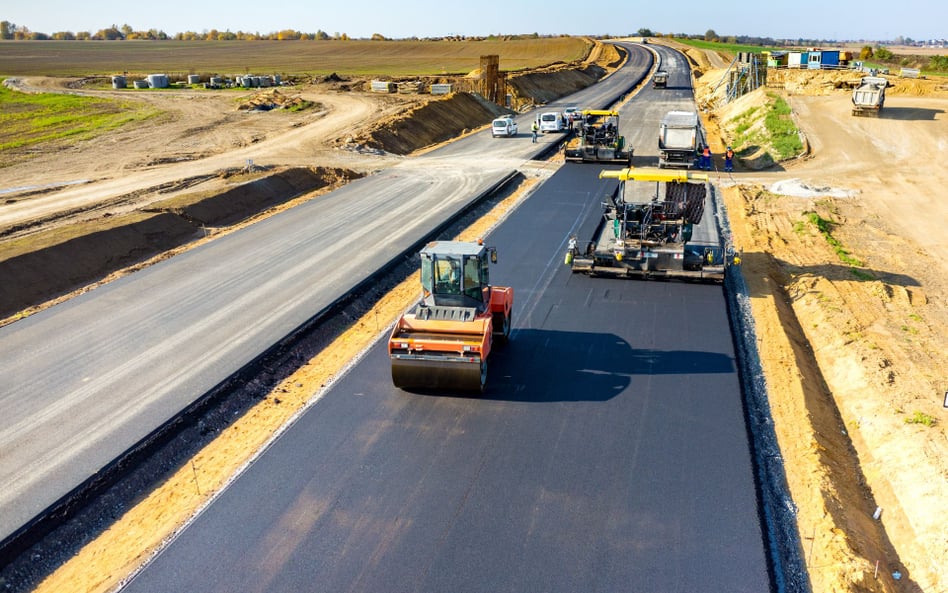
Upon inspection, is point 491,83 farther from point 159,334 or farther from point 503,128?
point 159,334

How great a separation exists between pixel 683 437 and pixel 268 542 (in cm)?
607

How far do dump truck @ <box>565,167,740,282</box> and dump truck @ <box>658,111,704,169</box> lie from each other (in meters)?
13.9

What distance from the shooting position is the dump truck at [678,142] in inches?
1196

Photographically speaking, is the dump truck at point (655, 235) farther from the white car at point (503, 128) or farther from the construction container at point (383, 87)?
the construction container at point (383, 87)

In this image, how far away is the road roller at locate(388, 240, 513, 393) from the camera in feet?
Answer: 36.9

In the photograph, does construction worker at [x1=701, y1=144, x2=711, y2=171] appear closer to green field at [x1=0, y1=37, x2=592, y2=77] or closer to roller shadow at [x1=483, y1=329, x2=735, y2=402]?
roller shadow at [x1=483, y1=329, x2=735, y2=402]

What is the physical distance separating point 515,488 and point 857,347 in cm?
919

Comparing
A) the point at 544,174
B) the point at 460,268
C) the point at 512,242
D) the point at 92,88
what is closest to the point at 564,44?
the point at 92,88

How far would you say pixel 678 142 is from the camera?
30562mm

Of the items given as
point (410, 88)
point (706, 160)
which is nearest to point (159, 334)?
point (706, 160)

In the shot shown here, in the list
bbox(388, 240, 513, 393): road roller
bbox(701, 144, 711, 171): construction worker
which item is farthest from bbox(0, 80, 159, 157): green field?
bbox(701, 144, 711, 171): construction worker

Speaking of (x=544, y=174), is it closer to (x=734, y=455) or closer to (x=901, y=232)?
(x=901, y=232)

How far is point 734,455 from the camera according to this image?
10000mm

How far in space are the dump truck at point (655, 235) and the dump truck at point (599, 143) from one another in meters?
14.8
